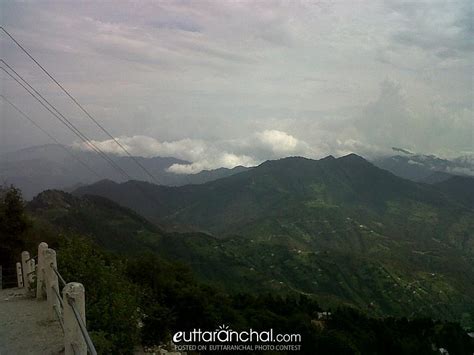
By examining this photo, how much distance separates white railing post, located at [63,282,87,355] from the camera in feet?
21.3

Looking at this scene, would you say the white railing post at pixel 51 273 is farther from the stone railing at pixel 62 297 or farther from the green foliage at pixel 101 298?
the green foliage at pixel 101 298

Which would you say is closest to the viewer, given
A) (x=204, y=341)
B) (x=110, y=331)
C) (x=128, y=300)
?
(x=110, y=331)

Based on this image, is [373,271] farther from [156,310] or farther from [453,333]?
[156,310]

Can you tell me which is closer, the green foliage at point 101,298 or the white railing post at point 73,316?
the white railing post at point 73,316

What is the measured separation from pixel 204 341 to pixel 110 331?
16213mm

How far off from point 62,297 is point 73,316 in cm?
194

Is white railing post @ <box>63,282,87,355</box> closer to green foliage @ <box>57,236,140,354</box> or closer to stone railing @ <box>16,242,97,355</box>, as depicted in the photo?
stone railing @ <box>16,242,97,355</box>

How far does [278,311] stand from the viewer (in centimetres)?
7094

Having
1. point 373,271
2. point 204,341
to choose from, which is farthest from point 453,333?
point 373,271

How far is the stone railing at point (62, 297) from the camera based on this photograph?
648 centimetres

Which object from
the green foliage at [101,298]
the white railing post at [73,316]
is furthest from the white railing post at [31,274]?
the white railing post at [73,316]

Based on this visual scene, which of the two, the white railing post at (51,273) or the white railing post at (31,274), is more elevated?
the white railing post at (51,273)

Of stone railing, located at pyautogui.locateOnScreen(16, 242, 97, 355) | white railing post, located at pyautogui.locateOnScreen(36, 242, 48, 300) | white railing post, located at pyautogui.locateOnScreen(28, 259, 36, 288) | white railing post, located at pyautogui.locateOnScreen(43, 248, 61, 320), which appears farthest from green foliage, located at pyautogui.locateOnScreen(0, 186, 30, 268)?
white railing post, located at pyautogui.locateOnScreen(43, 248, 61, 320)

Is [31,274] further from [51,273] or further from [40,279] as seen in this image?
[51,273]
